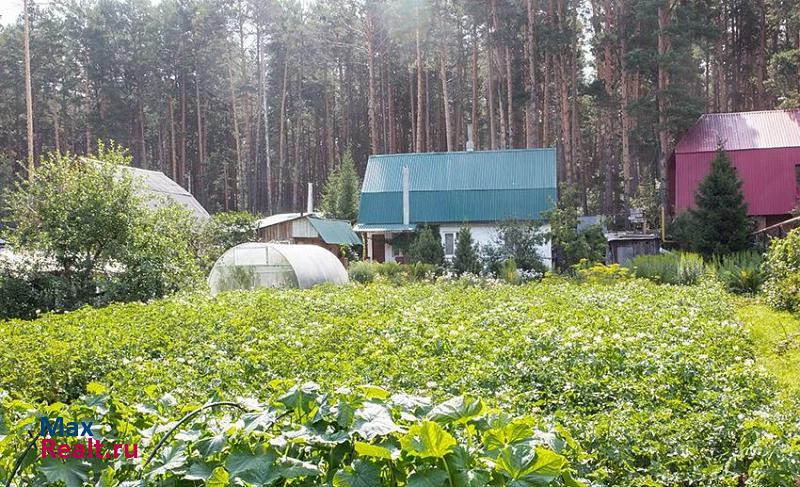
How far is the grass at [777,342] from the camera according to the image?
744 cm

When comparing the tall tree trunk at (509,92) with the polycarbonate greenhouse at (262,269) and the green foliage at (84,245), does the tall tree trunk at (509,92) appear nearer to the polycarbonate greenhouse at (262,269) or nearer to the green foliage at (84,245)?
the polycarbonate greenhouse at (262,269)

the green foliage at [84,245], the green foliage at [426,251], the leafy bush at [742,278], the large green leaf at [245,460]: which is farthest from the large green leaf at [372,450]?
the green foliage at [426,251]

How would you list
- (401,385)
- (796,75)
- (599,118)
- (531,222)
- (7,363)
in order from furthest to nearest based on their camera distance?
(599,118), (796,75), (531,222), (7,363), (401,385)

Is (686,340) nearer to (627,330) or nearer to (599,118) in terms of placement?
(627,330)

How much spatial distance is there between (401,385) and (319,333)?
257cm

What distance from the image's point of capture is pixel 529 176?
27312mm

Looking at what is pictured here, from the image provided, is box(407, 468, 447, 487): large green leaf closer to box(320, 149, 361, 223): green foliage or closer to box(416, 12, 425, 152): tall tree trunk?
box(320, 149, 361, 223): green foliage

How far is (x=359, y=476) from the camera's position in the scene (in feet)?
7.50

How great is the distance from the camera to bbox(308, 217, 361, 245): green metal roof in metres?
30.3

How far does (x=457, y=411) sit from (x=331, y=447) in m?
0.47

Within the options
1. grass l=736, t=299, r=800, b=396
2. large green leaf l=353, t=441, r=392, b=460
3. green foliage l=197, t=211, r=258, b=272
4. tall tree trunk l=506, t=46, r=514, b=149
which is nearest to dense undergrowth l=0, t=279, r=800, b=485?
grass l=736, t=299, r=800, b=396

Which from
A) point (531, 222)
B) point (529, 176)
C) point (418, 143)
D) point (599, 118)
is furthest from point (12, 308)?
point (599, 118)

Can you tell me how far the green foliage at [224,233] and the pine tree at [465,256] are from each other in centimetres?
844

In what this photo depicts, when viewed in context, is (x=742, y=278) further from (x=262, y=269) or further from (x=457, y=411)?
(x=457, y=411)
